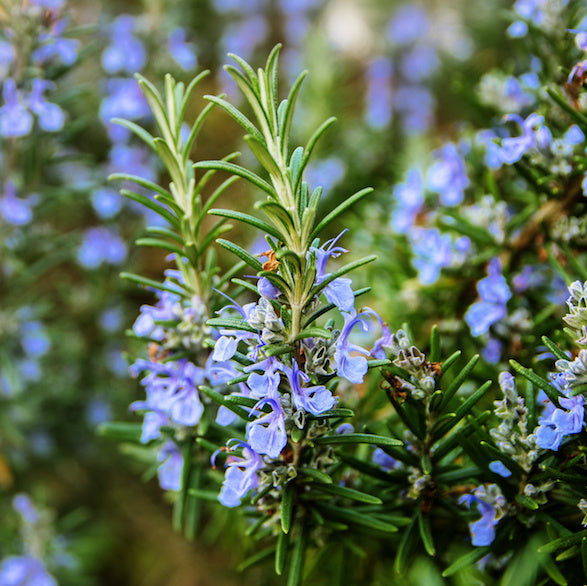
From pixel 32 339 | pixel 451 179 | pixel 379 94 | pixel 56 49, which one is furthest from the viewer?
pixel 379 94

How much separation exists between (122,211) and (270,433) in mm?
1431

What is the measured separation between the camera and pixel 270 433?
2.27ft

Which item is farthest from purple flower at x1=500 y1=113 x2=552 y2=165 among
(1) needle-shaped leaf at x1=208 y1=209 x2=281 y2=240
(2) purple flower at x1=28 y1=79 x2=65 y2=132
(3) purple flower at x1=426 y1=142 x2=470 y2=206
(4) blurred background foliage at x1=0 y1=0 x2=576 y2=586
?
(2) purple flower at x1=28 y1=79 x2=65 y2=132

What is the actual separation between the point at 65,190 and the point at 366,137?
1.26 m

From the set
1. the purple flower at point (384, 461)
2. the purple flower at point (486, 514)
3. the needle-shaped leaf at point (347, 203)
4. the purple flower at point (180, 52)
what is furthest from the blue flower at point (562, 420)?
the purple flower at point (180, 52)

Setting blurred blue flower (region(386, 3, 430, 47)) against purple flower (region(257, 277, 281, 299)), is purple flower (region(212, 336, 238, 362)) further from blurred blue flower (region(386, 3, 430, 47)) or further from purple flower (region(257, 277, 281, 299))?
blurred blue flower (region(386, 3, 430, 47))

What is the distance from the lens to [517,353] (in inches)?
41.4

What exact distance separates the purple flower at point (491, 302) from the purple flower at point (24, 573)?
1.38m

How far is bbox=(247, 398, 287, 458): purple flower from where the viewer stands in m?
0.68

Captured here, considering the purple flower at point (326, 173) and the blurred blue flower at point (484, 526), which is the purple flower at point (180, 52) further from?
the blurred blue flower at point (484, 526)

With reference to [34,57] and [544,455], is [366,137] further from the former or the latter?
[544,455]

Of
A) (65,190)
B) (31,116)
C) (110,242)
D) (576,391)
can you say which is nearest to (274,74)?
(576,391)

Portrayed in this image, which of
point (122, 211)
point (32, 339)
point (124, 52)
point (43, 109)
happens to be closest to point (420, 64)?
point (124, 52)

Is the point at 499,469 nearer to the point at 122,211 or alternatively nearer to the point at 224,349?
the point at 224,349
